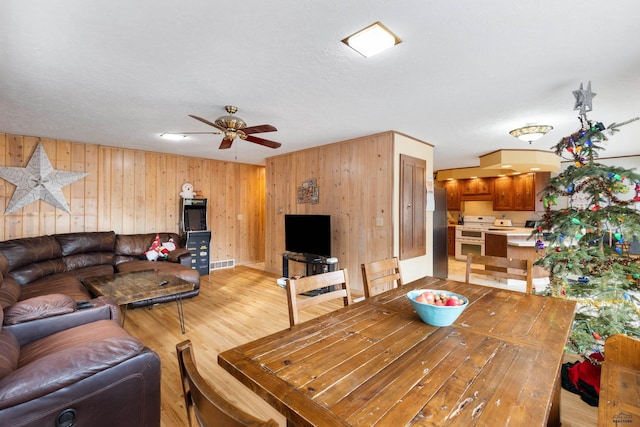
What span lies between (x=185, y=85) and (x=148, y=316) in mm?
2742

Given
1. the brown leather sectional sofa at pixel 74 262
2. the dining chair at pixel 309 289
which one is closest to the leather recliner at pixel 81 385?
the dining chair at pixel 309 289

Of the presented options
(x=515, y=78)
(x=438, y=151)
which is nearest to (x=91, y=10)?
(x=515, y=78)

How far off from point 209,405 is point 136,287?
3005 millimetres

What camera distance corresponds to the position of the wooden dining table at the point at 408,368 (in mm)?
814

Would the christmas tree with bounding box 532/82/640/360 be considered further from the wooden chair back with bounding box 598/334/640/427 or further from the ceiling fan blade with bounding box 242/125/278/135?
the ceiling fan blade with bounding box 242/125/278/135

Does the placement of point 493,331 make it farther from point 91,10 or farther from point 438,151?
point 438,151

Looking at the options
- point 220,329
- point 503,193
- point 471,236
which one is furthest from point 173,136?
point 503,193

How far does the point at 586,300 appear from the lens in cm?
232

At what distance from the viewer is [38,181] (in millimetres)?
4555

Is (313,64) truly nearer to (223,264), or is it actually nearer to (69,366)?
(69,366)

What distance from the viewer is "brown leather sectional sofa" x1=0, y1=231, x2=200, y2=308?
10.5 ft

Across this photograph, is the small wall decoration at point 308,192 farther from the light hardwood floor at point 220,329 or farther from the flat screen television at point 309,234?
the light hardwood floor at point 220,329

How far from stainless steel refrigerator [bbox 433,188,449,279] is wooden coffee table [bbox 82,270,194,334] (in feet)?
13.3

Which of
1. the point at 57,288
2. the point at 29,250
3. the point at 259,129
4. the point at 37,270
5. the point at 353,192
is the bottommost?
the point at 57,288
